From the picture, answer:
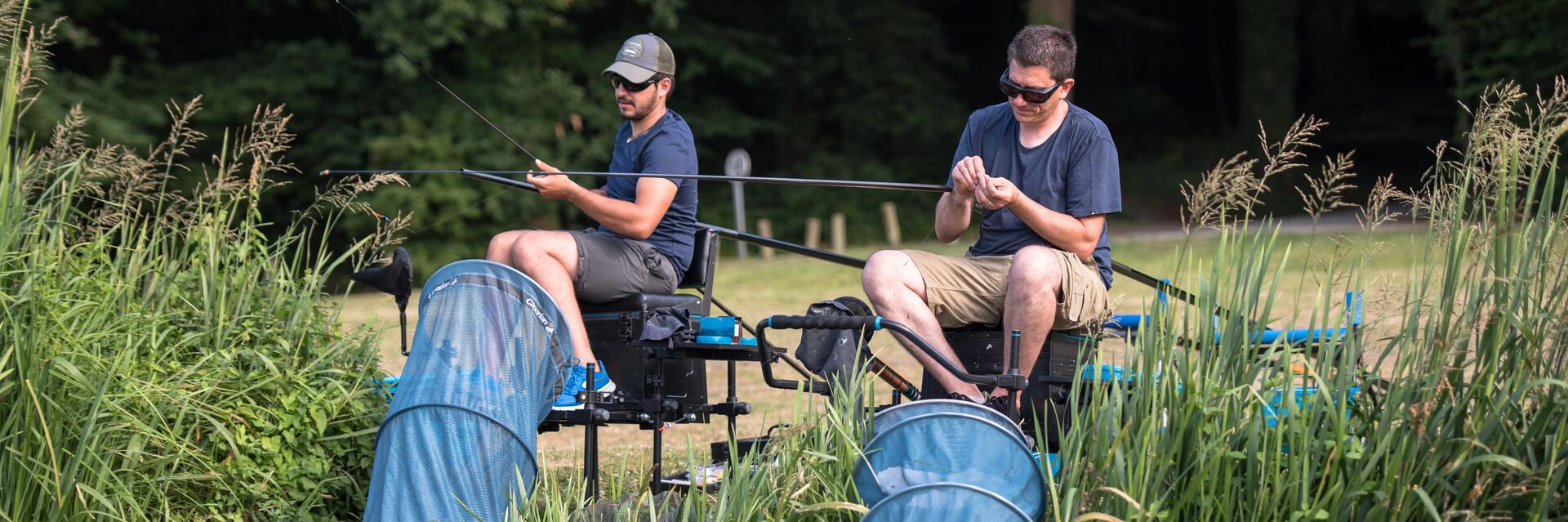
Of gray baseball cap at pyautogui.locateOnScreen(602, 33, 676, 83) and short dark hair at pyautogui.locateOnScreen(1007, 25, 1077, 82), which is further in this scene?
gray baseball cap at pyautogui.locateOnScreen(602, 33, 676, 83)

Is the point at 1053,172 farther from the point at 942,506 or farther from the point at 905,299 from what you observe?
the point at 942,506

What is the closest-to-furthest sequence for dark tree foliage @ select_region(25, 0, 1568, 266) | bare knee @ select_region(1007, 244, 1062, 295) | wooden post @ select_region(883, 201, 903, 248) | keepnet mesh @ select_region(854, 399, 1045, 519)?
1. keepnet mesh @ select_region(854, 399, 1045, 519)
2. bare knee @ select_region(1007, 244, 1062, 295)
3. dark tree foliage @ select_region(25, 0, 1568, 266)
4. wooden post @ select_region(883, 201, 903, 248)

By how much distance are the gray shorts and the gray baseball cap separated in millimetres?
473

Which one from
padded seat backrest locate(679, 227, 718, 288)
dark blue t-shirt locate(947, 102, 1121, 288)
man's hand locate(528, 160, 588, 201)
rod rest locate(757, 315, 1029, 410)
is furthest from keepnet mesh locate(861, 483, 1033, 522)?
padded seat backrest locate(679, 227, 718, 288)

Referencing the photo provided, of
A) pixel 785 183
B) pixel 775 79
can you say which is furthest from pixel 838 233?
pixel 785 183

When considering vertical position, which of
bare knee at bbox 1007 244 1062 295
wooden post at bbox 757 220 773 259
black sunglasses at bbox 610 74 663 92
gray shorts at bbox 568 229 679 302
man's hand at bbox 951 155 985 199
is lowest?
wooden post at bbox 757 220 773 259

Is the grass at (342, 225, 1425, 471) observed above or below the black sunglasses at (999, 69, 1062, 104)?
below

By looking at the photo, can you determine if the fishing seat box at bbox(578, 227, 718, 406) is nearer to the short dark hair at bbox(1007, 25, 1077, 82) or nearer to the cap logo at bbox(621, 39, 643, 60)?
the cap logo at bbox(621, 39, 643, 60)

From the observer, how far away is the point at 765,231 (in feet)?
63.7

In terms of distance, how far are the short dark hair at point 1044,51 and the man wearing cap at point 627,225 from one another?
1.07 m

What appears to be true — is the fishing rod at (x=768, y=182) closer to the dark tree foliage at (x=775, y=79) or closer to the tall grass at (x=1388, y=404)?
the tall grass at (x=1388, y=404)

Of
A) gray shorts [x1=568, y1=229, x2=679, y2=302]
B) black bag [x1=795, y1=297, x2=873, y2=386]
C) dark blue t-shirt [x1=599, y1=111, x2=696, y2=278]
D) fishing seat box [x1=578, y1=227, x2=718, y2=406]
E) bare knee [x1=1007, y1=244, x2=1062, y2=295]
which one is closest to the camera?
black bag [x1=795, y1=297, x2=873, y2=386]

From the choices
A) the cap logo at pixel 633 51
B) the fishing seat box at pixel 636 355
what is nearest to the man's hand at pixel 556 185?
the fishing seat box at pixel 636 355

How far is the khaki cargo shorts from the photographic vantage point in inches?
141
